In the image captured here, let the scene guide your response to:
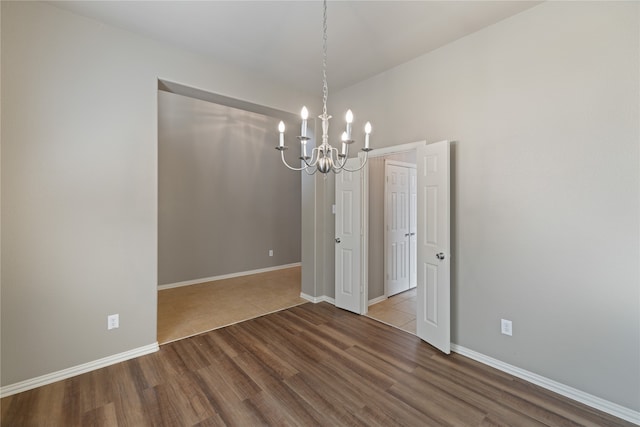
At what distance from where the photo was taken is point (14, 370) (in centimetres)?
209

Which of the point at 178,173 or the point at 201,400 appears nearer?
the point at 201,400

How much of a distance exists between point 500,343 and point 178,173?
17.0 ft

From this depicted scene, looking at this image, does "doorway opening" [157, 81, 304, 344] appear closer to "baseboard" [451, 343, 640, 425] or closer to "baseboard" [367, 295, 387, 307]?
"baseboard" [367, 295, 387, 307]

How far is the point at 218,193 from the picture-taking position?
537 centimetres

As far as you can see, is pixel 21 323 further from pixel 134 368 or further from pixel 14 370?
pixel 134 368

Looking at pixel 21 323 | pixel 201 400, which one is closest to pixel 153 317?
pixel 21 323

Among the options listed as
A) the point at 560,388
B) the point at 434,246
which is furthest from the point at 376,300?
the point at 560,388

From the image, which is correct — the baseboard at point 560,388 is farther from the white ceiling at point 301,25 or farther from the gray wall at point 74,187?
the gray wall at point 74,187

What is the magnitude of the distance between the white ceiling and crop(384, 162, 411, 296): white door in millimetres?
1739

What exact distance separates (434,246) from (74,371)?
11.2ft

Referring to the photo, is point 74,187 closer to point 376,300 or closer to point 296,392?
point 296,392

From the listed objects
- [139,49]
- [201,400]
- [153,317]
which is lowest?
[201,400]

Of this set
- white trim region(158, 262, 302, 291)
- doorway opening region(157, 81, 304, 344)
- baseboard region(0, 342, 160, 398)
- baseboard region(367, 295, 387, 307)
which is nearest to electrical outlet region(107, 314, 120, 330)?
baseboard region(0, 342, 160, 398)

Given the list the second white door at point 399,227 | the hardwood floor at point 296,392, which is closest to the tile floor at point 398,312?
the second white door at point 399,227
